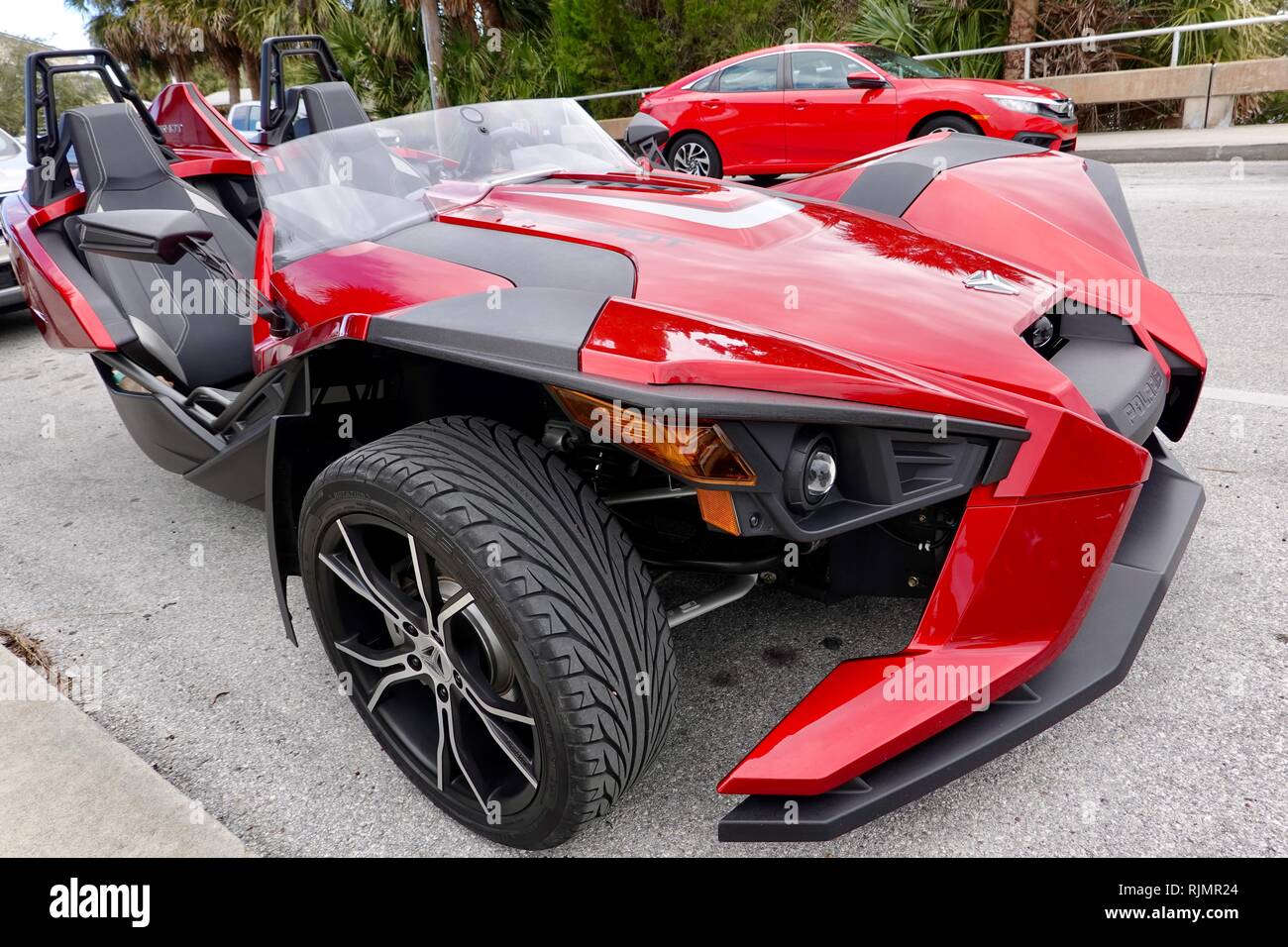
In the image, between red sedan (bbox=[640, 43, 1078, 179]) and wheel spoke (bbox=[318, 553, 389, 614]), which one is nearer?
wheel spoke (bbox=[318, 553, 389, 614])

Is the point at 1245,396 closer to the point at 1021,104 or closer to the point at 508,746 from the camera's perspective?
the point at 508,746

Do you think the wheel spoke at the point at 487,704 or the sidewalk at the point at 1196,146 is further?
the sidewalk at the point at 1196,146

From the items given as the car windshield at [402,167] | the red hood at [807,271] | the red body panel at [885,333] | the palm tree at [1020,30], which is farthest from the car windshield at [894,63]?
the red hood at [807,271]

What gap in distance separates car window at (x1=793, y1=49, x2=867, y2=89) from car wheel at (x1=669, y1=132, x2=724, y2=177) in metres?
1.09

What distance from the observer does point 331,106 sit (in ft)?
A: 13.2

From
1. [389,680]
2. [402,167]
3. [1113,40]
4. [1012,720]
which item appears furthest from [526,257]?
Answer: [1113,40]

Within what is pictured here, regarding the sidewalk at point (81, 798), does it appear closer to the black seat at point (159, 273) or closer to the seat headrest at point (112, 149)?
the black seat at point (159, 273)

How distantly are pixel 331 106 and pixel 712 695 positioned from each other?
3157 mm

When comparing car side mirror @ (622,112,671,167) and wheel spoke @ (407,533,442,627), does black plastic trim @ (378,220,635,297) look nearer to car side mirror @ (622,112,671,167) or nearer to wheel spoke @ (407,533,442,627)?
wheel spoke @ (407,533,442,627)

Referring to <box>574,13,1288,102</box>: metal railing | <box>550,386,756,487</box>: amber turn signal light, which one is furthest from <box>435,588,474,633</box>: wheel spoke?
<box>574,13,1288,102</box>: metal railing

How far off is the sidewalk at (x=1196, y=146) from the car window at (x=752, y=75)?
3656 millimetres

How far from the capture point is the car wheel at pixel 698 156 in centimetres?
984

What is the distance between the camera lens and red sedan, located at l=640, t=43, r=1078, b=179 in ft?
28.3
